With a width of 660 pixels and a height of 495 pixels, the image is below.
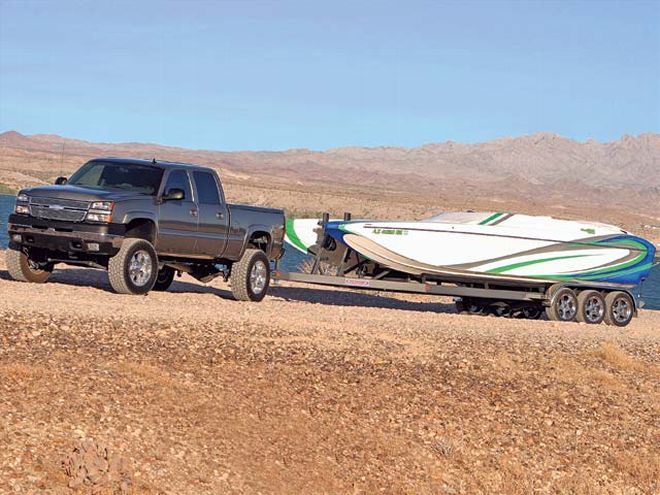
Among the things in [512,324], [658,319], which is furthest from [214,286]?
[658,319]

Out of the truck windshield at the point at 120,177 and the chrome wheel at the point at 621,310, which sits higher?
the truck windshield at the point at 120,177

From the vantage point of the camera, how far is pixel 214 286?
24203mm

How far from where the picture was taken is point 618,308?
23.8m

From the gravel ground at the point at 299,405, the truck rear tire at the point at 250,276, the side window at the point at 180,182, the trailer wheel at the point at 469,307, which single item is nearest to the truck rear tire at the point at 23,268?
the gravel ground at the point at 299,405

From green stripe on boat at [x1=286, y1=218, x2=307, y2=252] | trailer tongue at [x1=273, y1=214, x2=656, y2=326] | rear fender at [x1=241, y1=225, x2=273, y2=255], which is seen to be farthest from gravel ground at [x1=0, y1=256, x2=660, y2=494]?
green stripe on boat at [x1=286, y1=218, x2=307, y2=252]

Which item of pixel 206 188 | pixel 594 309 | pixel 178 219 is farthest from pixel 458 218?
pixel 178 219

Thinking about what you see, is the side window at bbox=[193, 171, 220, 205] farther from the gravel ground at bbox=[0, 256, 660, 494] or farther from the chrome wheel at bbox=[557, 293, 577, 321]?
the chrome wheel at bbox=[557, 293, 577, 321]

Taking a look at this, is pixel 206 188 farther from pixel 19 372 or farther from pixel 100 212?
pixel 19 372

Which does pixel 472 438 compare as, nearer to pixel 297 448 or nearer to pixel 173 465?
pixel 297 448

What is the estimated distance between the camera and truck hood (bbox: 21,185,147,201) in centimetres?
1728

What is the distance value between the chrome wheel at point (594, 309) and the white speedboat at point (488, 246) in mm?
405

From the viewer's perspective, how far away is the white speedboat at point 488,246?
71.5 feet

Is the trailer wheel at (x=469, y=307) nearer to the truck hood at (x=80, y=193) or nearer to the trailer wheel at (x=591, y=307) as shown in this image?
the trailer wheel at (x=591, y=307)

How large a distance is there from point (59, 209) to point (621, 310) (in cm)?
1239
